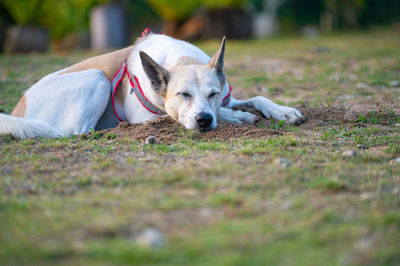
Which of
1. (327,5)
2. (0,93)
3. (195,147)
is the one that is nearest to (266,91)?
(195,147)

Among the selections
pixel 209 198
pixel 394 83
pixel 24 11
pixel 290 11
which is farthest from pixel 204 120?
pixel 290 11

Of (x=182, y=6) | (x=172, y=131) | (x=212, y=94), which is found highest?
(x=182, y=6)

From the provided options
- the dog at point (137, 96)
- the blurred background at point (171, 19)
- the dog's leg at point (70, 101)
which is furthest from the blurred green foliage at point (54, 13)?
the dog's leg at point (70, 101)

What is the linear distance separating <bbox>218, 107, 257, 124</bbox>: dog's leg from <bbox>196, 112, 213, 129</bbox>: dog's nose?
0.51 metres

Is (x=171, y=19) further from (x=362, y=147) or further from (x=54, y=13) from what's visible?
(x=362, y=147)

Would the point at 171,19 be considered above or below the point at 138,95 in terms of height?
above

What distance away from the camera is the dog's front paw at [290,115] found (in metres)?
4.16

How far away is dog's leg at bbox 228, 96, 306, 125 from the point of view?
4.19 metres

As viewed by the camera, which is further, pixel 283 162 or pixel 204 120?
pixel 204 120

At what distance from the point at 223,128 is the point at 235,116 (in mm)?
437

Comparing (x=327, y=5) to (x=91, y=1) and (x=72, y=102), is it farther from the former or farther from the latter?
(x=72, y=102)

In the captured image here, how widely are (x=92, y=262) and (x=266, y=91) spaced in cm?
465

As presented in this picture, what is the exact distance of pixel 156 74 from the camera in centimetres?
409

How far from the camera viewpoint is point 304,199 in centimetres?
237
